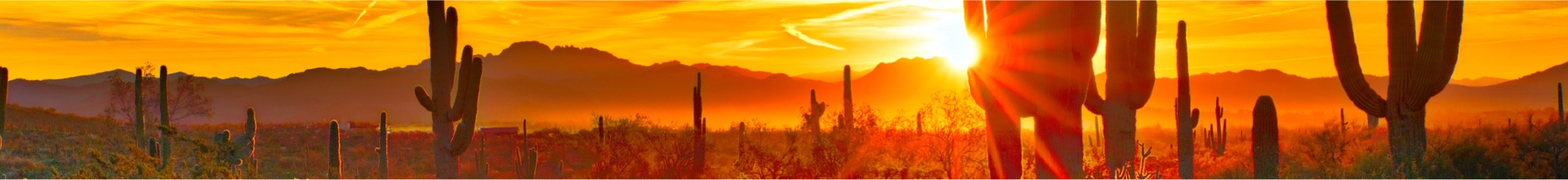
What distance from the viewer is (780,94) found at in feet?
408

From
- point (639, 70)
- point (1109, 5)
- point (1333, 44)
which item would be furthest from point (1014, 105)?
point (639, 70)

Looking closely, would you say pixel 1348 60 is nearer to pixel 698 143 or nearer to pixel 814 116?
pixel 814 116

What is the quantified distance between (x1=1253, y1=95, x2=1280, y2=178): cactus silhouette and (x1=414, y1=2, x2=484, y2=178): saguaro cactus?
1316 cm

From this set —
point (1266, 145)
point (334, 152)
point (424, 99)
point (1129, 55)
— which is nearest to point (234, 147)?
point (334, 152)

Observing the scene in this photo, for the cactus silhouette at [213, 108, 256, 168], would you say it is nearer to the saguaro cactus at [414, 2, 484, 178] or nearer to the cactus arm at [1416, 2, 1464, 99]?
the saguaro cactus at [414, 2, 484, 178]

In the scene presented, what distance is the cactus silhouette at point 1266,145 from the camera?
2236 cm

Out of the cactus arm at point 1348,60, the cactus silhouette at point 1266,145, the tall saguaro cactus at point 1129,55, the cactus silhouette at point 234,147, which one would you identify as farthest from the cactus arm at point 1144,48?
the cactus silhouette at point 234,147

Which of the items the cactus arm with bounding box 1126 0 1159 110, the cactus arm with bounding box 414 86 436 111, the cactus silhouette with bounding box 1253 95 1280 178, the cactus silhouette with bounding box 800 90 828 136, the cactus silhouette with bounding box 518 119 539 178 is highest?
the cactus arm with bounding box 1126 0 1159 110

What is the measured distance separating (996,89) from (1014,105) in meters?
0.28

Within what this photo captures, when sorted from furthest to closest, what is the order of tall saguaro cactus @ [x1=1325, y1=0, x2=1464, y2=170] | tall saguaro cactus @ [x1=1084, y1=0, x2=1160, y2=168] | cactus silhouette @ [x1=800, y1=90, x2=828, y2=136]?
cactus silhouette @ [x1=800, y1=90, x2=828, y2=136] → tall saguaro cactus @ [x1=1084, y1=0, x2=1160, y2=168] → tall saguaro cactus @ [x1=1325, y1=0, x2=1464, y2=170]

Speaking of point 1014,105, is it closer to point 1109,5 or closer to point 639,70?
point 1109,5

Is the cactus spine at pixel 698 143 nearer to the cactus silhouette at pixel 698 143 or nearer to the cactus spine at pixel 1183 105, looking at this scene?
the cactus silhouette at pixel 698 143

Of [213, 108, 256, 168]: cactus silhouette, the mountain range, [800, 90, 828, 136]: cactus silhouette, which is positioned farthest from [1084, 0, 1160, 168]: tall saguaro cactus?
the mountain range

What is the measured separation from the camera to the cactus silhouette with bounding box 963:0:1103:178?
13945 mm
